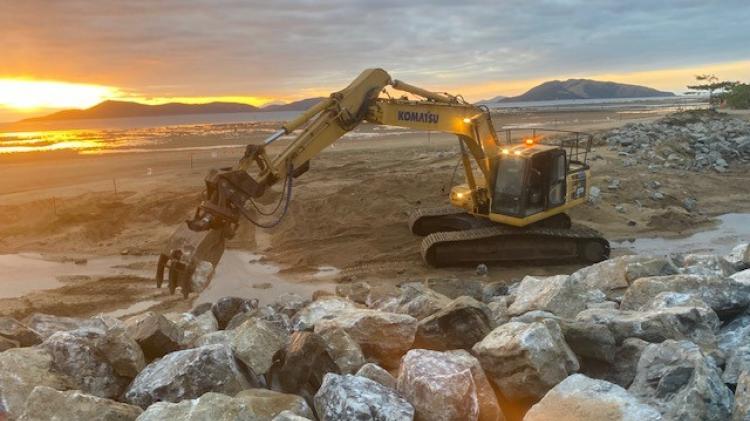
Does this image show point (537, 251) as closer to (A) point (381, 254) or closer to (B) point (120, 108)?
(A) point (381, 254)

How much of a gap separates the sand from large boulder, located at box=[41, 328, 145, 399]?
4.86m

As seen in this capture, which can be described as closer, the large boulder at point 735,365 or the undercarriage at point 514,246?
the large boulder at point 735,365

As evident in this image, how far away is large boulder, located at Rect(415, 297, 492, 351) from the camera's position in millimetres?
4926

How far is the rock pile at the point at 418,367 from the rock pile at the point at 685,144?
634 inches

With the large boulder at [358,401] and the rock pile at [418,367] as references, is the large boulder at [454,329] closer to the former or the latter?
the rock pile at [418,367]

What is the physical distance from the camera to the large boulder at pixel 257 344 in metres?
4.52

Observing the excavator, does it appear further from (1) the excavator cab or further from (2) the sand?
(2) the sand

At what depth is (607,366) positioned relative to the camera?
449 cm

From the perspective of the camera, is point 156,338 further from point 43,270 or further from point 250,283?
point 43,270

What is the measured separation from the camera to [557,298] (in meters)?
6.02

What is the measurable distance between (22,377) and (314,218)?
34.6ft

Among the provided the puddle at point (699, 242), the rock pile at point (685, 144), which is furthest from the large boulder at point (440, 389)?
the rock pile at point (685, 144)

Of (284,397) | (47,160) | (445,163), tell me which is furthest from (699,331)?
(47,160)

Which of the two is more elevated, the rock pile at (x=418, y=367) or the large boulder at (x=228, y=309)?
the rock pile at (x=418, y=367)
